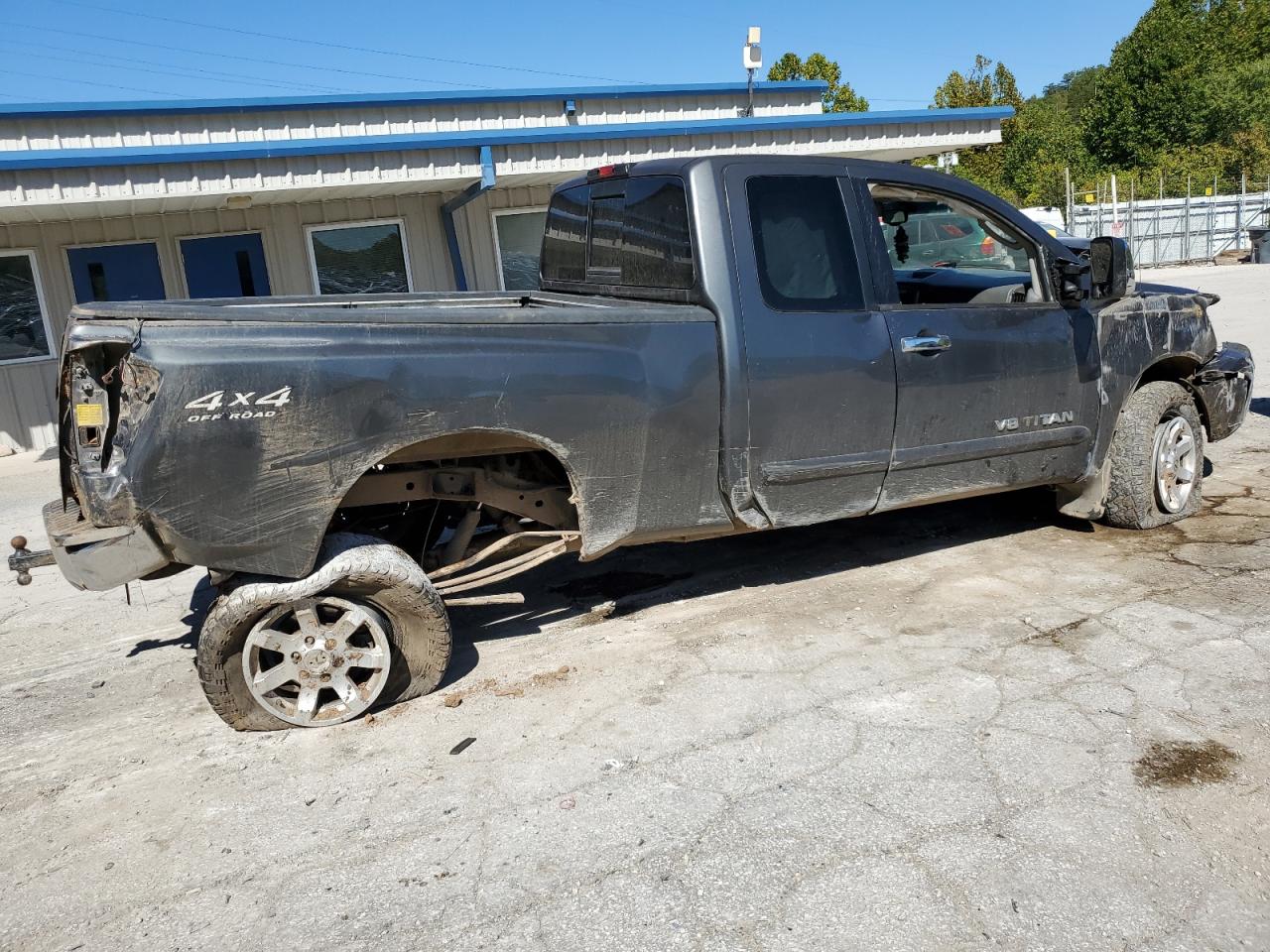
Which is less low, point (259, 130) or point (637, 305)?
point (259, 130)

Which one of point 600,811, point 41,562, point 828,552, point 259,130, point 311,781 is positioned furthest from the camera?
point 259,130

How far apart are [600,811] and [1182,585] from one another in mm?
3168

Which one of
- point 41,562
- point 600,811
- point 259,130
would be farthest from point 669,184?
point 259,130

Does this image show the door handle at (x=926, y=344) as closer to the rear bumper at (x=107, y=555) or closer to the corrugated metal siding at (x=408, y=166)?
the rear bumper at (x=107, y=555)

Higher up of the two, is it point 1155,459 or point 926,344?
point 926,344

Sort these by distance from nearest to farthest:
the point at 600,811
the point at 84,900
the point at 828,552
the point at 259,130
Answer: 1. the point at 84,900
2. the point at 600,811
3. the point at 828,552
4. the point at 259,130

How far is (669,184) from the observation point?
176 inches

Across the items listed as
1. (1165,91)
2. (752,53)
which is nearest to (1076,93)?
(1165,91)

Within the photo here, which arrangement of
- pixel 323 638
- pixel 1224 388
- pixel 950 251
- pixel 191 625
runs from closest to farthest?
1. pixel 323 638
2. pixel 191 625
3. pixel 1224 388
4. pixel 950 251

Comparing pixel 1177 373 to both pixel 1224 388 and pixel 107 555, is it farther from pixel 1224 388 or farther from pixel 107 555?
pixel 107 555

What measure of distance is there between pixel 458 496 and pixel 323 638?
2.56ft

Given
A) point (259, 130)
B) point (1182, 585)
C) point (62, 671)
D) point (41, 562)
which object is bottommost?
point (1182, 585)

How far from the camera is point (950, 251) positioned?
6449mm

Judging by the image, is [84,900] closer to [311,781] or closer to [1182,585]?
[311,781]
